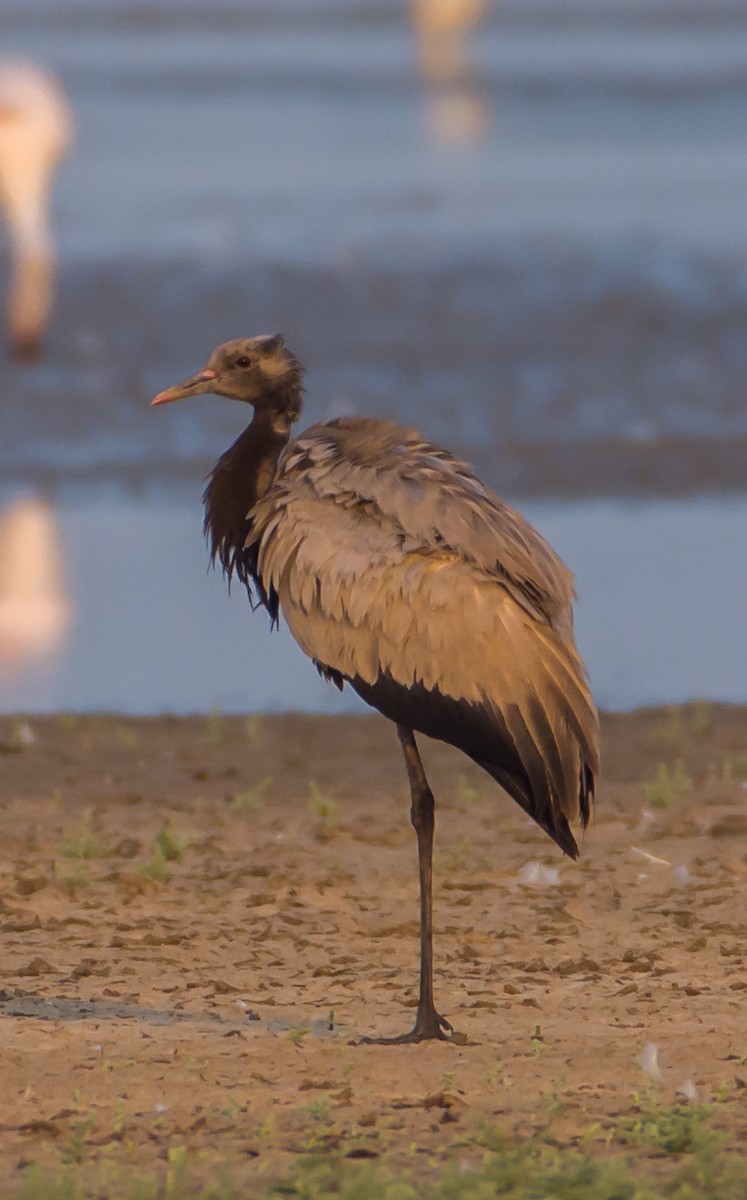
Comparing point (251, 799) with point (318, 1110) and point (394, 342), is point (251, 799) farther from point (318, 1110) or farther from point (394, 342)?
point (394, 342)

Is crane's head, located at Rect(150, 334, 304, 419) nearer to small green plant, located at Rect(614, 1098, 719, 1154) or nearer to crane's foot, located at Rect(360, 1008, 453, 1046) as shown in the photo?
crane's foot, located at Rect(360, 1008, 453, 1046)

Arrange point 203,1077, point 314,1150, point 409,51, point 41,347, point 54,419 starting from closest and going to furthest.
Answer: point 314,1150
point 203,1077
point 54,419
point 41,347
point 409,51

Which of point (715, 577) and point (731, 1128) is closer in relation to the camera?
point (731, 1128)

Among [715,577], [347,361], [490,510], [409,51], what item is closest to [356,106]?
[409,51]

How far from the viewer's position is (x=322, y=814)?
261 inches

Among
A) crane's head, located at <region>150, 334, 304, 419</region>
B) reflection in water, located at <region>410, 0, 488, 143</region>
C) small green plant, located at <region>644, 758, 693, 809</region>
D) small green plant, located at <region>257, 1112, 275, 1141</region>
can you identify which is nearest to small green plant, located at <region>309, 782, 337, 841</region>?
small green plant, located at <region>644, 758, 693, 809</region>

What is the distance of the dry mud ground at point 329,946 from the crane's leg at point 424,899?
73 mm

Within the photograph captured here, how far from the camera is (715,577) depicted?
34.0ft

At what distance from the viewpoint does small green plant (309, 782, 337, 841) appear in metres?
6.46

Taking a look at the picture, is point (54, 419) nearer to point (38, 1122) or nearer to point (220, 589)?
point (220, 589)

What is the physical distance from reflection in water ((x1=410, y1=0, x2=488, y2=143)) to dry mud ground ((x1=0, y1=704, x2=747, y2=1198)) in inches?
782

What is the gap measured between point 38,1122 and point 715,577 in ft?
21.9

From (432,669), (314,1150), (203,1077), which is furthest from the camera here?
(432,669)

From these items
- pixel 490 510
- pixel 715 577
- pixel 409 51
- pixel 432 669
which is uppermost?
pixel 409 51
